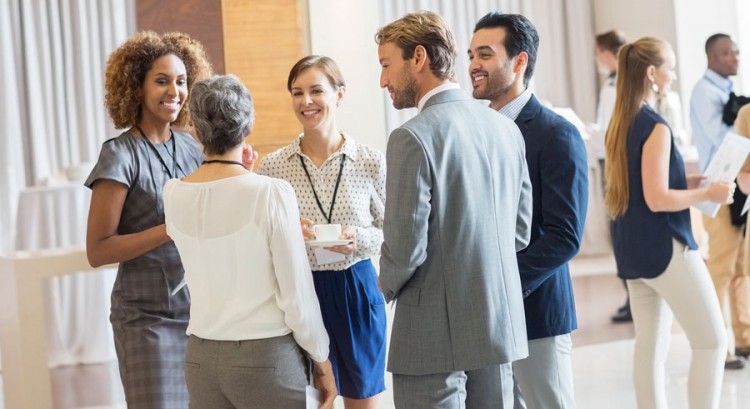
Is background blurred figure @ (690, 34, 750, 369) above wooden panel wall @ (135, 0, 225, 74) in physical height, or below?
below

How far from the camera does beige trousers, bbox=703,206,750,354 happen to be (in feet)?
16.7

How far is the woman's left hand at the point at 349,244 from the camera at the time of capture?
2842mm

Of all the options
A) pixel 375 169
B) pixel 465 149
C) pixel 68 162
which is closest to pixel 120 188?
pixel 375 169

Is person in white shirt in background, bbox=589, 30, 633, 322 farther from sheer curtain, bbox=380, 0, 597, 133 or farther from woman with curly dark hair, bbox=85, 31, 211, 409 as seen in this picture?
woman with curly dark hair, bbox=85, 31, 211, 409

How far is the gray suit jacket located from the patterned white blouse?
0.77 meters

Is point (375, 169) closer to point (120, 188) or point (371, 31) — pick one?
point (120, 188)

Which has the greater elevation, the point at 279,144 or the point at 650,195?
the point at 279,144

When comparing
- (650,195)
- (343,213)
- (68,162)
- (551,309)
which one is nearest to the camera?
(551,309)

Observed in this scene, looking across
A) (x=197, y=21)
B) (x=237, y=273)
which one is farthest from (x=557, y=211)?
(x=197, y=21)

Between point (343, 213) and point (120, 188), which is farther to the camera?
point (343, 213)

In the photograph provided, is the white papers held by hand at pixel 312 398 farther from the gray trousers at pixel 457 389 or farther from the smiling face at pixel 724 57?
the smiling face at pixel 724 57

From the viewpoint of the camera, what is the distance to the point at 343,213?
9.85ft

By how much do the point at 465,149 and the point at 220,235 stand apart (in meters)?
0.60

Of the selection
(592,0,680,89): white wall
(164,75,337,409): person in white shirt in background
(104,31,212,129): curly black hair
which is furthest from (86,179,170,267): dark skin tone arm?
(592,0,680,89): white wall
